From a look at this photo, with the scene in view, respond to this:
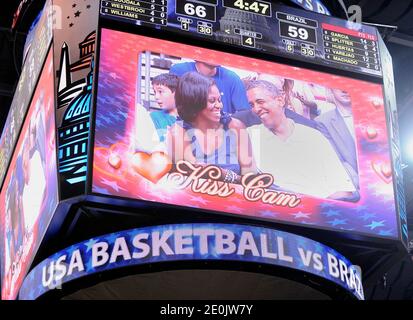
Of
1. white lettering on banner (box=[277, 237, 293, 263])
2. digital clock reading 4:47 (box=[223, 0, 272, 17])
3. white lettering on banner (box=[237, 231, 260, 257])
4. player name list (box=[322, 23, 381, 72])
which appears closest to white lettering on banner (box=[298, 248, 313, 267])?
white lettering on banner (box=[277, 237, 293, 263])

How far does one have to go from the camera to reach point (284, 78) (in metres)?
7.04

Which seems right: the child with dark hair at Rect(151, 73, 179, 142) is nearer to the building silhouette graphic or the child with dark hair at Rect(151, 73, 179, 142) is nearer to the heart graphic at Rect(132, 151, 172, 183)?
the heart graphic at Rect(132, 151, 172, 183)

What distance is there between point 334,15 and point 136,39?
104 inches

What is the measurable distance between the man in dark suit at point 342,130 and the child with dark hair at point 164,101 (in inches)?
51.0

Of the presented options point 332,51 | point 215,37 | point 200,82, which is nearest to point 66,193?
point 200,82

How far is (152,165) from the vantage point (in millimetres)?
Result: 6043

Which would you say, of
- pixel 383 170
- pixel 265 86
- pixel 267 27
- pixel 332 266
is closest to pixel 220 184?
pixel 332 266

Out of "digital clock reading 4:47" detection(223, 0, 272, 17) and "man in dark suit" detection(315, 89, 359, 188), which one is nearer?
"man in dark suit" detection(315, 89, 359, 188)

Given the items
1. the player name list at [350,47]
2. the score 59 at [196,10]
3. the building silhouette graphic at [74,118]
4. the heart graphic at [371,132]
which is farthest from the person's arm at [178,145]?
the player name list at [350,47]

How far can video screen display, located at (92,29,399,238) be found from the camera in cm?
605

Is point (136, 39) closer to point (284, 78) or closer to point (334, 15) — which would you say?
point (284, 78)

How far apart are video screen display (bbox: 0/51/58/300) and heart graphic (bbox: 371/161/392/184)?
266cm

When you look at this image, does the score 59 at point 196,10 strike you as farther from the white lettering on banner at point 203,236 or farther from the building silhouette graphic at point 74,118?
the white lettering on banner at point 203,236

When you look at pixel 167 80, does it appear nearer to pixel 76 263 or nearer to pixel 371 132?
pixel 76 263
